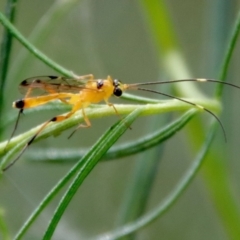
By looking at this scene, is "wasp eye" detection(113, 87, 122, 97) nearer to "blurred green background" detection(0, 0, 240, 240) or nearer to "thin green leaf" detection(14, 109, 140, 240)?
"thin green leaf" detection(14, 109, 140, 240)

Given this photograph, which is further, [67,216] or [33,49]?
[67,216]

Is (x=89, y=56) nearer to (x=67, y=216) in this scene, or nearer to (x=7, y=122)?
(x=67, y=216)

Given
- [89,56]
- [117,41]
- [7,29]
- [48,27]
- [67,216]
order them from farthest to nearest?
[117,41] < [89,56] < [67,216] < [48,27] < [7,29]

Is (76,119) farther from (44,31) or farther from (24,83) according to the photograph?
(44,31)

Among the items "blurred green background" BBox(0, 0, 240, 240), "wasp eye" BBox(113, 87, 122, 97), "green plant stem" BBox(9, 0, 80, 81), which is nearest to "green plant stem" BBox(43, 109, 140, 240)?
"wasp eye" BBox(113, 87, 122, 97)

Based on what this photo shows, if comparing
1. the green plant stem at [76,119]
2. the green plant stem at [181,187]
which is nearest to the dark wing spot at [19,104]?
the green plant stem at [76,119]

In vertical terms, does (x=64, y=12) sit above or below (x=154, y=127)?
above

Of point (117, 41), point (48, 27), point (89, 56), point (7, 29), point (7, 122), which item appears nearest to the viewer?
point (7, 29)

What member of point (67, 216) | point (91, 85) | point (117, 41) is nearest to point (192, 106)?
point (91, 85)
